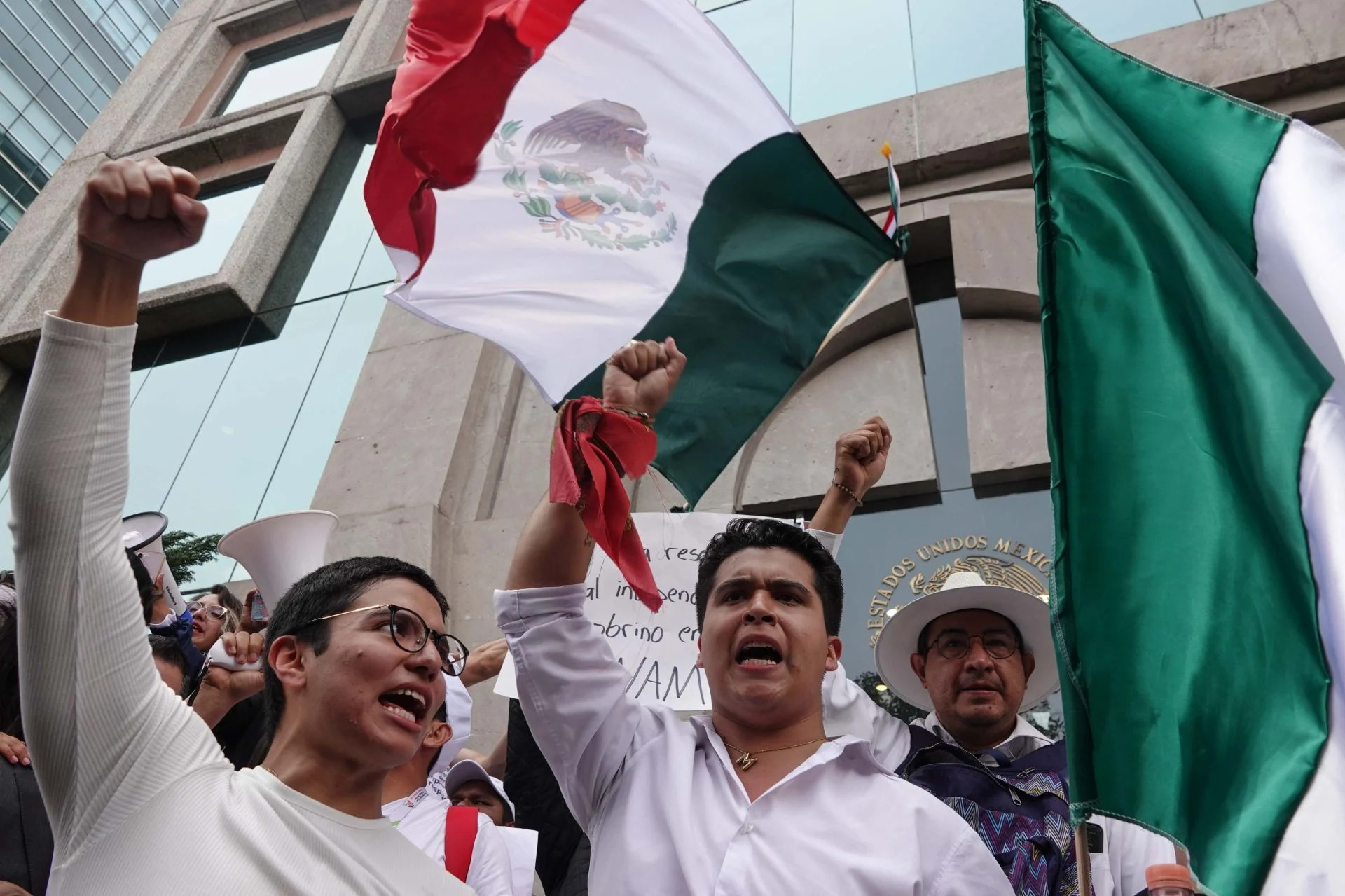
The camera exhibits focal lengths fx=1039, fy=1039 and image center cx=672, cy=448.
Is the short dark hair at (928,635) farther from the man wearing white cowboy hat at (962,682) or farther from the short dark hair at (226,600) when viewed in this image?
the short dark hair at (226,600)

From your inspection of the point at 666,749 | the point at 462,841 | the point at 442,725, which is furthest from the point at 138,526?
the point at 666,749

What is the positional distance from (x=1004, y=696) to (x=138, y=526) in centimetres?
353

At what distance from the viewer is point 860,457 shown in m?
2.92

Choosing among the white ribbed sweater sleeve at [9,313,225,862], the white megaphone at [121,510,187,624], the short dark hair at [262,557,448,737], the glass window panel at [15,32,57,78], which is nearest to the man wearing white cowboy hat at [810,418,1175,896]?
the short dark hair at [262,557,448,737]

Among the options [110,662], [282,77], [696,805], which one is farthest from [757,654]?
[282,77]

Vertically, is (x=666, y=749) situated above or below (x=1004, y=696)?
below

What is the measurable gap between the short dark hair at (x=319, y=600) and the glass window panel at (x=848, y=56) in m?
6.48

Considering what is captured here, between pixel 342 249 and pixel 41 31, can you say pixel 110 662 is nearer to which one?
pixel 342 249

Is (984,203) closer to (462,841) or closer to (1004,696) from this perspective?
(1004,696)

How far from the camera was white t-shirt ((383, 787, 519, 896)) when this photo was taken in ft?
8.54

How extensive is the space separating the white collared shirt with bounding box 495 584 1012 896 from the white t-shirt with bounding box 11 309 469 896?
59cm

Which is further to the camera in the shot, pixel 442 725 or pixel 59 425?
pixel 442 725

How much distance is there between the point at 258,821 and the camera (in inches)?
62.3

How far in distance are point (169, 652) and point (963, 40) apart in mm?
7022
